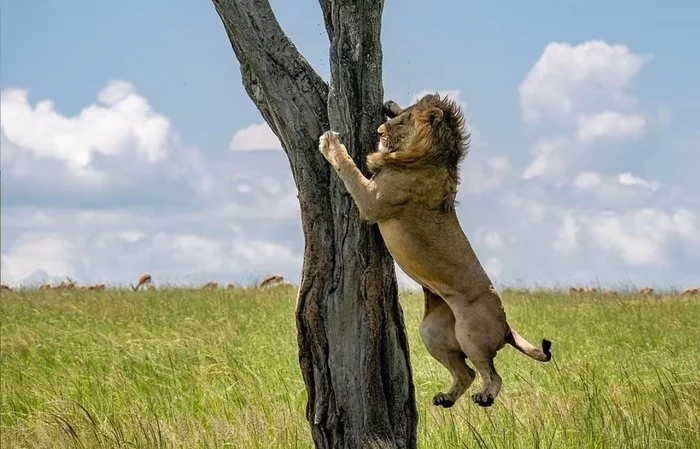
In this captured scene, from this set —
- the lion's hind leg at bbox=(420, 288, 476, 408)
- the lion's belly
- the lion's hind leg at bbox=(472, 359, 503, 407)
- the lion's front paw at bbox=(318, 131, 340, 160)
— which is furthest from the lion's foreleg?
the lion's hind leg at bbox=(472, 359, 503, 407)

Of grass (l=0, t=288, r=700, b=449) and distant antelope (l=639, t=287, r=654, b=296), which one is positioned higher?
distant antelope (l=639, t=287, r=654, b=296)

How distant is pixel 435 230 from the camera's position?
5.51 metres

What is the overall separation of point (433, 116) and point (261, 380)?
174 inches

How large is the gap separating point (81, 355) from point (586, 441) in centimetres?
629

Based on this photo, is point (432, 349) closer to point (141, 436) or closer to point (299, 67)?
point (299, 67)

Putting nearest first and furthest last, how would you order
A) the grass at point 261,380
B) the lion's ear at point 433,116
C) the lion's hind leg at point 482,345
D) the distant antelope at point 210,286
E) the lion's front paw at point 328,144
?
the lion's hind leg at point 482,345, the lion's front paw at point 328,144, the lion's ear at point 433,116, the grass at point 261,380, the distant antelope at point 210,286

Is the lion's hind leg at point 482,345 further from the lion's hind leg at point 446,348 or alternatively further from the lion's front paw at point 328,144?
the lion's front paw at point 328,144

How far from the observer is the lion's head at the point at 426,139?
18.1 feet

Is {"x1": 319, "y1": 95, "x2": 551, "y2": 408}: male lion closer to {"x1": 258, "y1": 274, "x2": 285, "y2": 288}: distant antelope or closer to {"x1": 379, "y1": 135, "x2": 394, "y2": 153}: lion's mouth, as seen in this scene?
{"x1": 379, "y1": 135, "x2": 394, "y2": 153}: lion's mouth

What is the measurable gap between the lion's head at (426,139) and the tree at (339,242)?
164mm

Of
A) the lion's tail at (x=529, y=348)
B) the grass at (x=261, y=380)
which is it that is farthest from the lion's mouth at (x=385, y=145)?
the grass at (x=261, y=380)

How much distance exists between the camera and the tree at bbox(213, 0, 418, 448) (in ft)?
18.7

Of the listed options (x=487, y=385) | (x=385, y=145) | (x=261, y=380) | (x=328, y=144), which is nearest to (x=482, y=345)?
(x=487, y=385)

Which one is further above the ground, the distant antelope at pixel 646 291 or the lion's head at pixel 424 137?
the distant antelope at pixel 646 291
